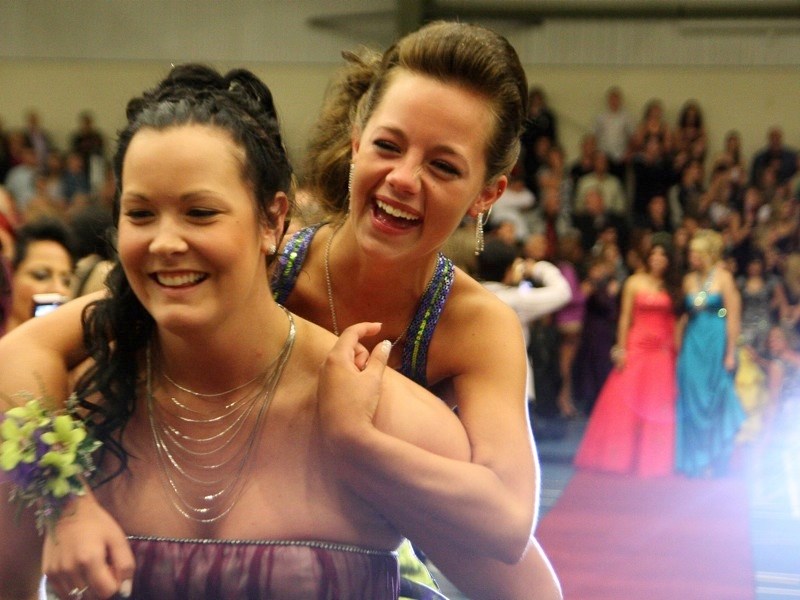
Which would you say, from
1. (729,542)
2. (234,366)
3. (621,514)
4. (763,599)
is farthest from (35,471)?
(621,514)

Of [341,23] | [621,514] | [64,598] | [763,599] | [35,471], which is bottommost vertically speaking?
[621,514]

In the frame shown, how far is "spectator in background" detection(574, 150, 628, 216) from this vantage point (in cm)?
1078

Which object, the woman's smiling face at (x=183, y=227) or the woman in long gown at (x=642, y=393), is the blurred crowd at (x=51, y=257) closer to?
the woman's smiling face at (x=183, y=227)

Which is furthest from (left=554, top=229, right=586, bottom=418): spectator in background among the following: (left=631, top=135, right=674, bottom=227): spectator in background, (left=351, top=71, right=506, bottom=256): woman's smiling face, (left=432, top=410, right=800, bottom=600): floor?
(left=351, top=71, right=506, bottom=256): woman's smiling face

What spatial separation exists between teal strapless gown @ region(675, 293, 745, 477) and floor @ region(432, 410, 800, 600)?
0.30 m

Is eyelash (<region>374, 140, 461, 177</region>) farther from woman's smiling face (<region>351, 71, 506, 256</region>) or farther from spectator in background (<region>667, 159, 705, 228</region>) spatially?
spectator in background (<region>667, 159, 705, 228</region>)

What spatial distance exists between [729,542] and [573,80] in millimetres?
7095

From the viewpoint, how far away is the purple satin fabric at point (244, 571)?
169cm

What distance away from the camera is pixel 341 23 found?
12.5 meters

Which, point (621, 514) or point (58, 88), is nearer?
point (621, 514)

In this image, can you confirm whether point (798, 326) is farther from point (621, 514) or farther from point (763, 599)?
point (763, 599)

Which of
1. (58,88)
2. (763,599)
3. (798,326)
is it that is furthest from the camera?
(58,88)

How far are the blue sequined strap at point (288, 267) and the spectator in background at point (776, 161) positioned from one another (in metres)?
9.12

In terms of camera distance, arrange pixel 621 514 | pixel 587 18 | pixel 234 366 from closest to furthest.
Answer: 1. pixel 234 366
2. pixel 621 514
3. pixel 587 18
